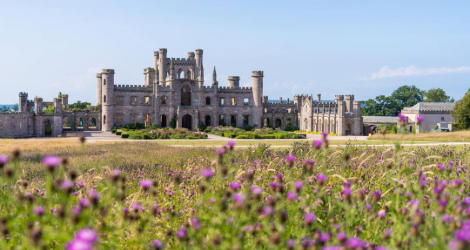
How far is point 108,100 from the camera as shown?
64375mm

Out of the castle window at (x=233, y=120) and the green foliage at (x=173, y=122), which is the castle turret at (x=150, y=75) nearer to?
the green foliage at (x=173, y=122)

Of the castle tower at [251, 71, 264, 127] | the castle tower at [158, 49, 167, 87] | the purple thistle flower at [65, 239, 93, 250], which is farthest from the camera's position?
the castle tower at [251, 71, 264, 127]

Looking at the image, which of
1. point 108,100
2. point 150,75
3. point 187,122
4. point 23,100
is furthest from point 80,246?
point 150,75

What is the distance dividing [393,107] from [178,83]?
5470 centimetres

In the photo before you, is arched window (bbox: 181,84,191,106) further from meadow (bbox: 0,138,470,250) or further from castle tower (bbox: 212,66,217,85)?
meadow (bbox: 0,138,470,250)

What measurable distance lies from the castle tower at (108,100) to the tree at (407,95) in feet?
222

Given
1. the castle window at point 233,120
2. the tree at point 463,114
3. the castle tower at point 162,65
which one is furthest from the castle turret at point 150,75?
the tree at point 463,114

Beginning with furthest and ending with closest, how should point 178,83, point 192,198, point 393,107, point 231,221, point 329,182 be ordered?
1. point 393,107
2. point 178,83
3. point 329,182
4. point 192,198
5. point 231,221

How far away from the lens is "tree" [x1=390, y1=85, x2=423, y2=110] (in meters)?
108

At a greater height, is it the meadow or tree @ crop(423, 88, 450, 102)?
tree @ crop(423, 88, 450, 102)

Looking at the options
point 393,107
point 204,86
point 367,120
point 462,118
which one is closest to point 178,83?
point 204,86

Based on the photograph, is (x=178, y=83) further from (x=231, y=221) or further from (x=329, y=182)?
(x=231, y=221)

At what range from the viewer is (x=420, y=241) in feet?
19.3

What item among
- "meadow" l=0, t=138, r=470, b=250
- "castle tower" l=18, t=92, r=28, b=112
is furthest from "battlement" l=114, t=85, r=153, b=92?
"meadow" l=0, t=138, r=470, b=250
